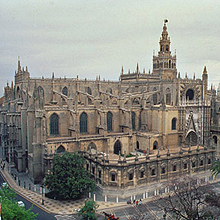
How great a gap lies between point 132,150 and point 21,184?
873 inches

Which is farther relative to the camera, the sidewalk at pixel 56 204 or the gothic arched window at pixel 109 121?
the gothic arched window at pixel 109 121

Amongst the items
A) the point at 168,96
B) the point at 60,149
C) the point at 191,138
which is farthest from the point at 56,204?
the point at 168,96

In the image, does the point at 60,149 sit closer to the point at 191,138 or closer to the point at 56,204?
the point at 56,204

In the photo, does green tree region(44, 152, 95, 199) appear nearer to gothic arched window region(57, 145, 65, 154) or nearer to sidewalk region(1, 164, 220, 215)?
sidewalk region(1, 164, 220, 215)

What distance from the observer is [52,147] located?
4481 centimetres

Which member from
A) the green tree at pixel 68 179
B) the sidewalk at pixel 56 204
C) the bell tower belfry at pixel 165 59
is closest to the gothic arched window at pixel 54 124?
the green tree at pixel 68 179

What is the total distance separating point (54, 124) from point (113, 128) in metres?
12.6

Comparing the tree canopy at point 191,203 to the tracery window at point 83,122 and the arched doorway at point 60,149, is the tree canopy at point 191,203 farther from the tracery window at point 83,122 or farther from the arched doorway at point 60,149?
the tracery window at point 83,122

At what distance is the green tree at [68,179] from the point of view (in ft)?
121

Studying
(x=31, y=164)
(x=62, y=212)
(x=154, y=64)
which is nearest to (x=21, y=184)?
(x=31, y=164)

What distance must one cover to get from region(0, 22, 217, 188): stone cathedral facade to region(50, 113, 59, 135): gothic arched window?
38mm

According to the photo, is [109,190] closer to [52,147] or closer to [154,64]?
[52,147]

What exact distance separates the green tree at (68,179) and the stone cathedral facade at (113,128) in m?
3.96

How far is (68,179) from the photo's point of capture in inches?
1449
